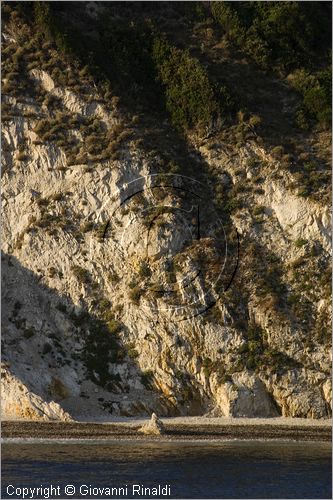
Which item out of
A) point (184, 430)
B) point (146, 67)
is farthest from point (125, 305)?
point (146, 67)

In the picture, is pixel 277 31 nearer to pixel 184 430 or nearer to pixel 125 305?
pixel 125 305

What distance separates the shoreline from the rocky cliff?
99 centimetres

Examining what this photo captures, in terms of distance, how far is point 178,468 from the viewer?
123ft

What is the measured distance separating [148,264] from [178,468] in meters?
16.1

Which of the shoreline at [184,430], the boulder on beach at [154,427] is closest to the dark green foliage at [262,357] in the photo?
the shoreline at [184,430]

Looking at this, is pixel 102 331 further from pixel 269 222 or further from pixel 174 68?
pixel 174 68

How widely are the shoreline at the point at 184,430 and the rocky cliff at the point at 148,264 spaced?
991 mm

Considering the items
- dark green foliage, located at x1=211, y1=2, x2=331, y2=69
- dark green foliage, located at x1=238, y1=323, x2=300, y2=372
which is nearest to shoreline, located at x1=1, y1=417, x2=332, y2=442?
dark green foliage, located at x1=238, y1=323, x2=300, y2=372

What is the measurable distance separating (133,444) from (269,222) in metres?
16.1

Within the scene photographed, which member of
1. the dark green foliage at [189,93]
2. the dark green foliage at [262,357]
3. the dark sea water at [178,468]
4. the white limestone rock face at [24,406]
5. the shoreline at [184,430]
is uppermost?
the dark green foliage at [189,93]

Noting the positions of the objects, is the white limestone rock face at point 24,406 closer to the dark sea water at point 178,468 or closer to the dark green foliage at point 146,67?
the dark sea water at point 178,468

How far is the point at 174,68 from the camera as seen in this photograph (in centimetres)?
6062

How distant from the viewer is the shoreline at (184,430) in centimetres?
4322

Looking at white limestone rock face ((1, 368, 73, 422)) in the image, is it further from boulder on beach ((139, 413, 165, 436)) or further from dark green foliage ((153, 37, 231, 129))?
dark green foliage ((153, 37, 231, 129))
